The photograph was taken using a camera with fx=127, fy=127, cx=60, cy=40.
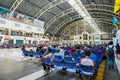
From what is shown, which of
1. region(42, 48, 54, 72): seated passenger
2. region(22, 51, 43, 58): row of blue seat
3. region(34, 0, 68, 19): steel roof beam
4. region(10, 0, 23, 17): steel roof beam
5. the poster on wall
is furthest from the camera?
region(34, 0, 68, 19): steel roof beam

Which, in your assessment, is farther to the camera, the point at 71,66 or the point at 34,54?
the point at 34,54

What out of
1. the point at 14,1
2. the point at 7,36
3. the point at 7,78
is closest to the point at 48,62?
the point at 7,78

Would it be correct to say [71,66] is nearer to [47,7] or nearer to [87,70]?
[87,70]

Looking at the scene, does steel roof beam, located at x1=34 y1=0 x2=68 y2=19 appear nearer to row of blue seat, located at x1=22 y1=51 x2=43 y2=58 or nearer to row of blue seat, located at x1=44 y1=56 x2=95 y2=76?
row of blue seat, located at x1=22 y1=51 x2=43 y2=58

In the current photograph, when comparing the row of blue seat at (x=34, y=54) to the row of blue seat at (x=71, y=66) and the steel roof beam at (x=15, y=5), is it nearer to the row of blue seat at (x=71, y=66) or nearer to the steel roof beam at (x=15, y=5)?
the row of blue seat at (x=71, y=66)

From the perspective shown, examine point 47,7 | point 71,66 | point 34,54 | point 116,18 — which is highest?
point 47,7

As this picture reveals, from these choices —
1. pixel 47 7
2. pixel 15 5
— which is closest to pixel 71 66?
pixel 15 5

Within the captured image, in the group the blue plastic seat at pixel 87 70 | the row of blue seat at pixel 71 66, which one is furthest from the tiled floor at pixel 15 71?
the blue plastic seat at pixel 87 70

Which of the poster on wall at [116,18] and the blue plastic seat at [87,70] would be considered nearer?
the blue plastic seat at [87,70]

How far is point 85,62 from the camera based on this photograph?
5031mm

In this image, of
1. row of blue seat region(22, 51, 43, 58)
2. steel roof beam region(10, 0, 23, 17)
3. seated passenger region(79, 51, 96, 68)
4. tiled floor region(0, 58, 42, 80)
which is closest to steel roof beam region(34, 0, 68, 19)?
steel roof beam region(10, 0, 23, 17)

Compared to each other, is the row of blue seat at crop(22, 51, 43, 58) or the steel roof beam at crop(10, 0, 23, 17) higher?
the steel roof beam at crop(10, 0, 23, 17)

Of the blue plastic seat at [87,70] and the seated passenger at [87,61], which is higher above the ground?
the seated passenger at [87,61]

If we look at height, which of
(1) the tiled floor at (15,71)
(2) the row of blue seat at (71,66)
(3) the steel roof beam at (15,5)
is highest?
(3) the steel roof beam at (15,5)
